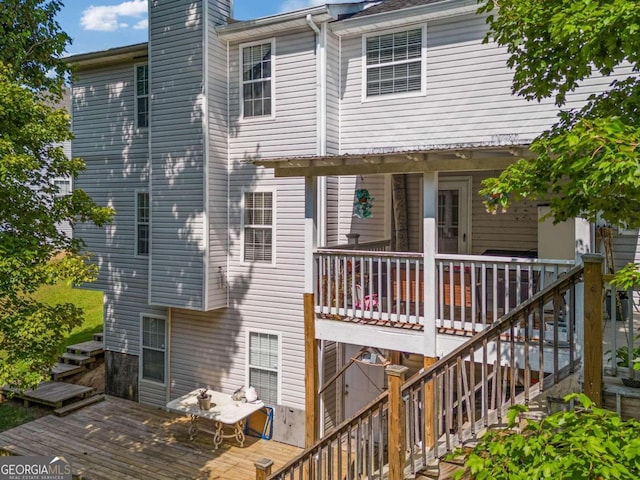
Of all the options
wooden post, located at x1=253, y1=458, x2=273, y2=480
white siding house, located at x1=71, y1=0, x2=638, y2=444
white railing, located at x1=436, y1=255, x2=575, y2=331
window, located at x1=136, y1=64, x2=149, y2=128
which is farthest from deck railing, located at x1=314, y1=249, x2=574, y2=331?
window, located at x1=136, y1=64, x2=149, y2=128

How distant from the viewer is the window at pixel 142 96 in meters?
12.3

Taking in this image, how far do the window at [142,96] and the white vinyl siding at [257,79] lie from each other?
9.74 ft

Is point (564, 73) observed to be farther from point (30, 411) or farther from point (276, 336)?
Result: point (30, 411)

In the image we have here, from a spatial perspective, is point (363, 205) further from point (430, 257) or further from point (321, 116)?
point (430, 257)

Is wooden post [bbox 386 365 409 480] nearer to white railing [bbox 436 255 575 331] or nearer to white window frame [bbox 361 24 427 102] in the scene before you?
white railing [bbox 436 255 575 331]

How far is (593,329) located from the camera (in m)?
4.32

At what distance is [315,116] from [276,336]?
4973mm

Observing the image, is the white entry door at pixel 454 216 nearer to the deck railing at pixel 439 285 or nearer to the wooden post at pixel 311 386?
the deck railing at pixel 439 285

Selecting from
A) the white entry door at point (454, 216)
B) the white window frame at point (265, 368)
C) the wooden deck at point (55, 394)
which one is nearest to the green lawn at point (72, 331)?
the wooden deck at point (55, 394)

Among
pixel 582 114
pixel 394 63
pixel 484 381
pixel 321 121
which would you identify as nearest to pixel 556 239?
pixel 582 114

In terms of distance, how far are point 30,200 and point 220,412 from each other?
561 cm

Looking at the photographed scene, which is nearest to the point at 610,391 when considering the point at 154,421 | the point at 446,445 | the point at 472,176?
the point at 446,445

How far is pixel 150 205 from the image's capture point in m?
11.7

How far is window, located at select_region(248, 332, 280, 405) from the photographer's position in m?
10.8
